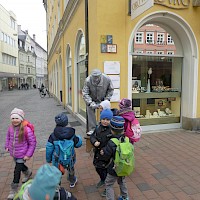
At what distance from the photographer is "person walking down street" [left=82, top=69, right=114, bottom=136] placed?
482 centimetres

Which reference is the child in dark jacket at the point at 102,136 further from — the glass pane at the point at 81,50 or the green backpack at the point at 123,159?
the glass pane at the point at 81,50

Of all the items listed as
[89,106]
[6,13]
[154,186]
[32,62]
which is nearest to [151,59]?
[89,106]

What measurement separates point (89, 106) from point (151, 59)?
305 cm

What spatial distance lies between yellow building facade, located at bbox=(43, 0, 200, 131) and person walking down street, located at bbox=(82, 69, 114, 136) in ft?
2.07

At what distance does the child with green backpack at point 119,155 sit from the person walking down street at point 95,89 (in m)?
1.97

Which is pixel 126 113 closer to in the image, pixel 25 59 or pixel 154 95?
pixel 154 95

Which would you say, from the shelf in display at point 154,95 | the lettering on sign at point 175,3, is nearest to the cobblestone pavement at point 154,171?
the shelf in display at point 154,95

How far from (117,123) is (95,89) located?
87.0 inches

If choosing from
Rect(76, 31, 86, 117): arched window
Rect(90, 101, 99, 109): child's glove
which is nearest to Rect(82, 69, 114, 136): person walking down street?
Rect(90, 101, 99, 109): child's glove

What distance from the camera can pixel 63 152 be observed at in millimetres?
2979

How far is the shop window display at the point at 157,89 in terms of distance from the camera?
6.82 meters

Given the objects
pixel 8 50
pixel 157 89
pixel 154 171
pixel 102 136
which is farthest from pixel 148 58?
pixel 8 50

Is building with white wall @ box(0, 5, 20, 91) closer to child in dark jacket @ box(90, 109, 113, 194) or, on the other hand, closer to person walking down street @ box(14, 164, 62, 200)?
child in dark jacket @ box(90, 109, 113, 194)

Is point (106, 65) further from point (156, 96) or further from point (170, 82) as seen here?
point (170, 82)
